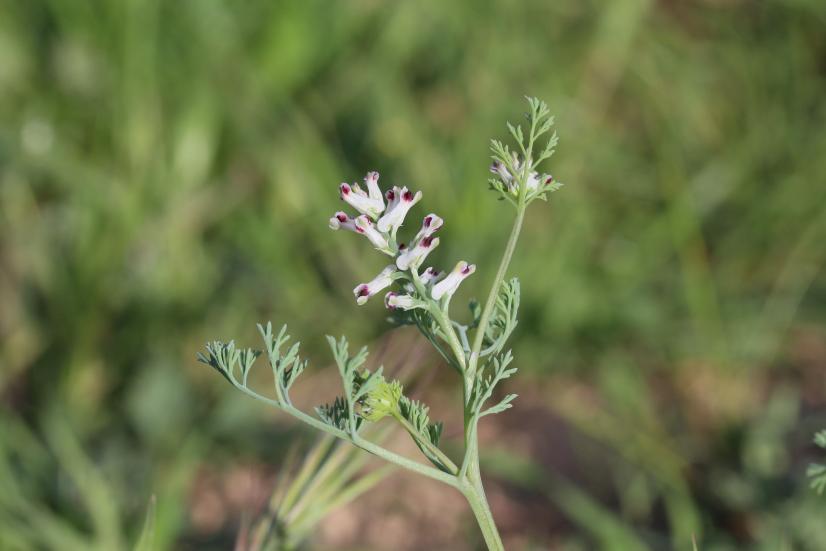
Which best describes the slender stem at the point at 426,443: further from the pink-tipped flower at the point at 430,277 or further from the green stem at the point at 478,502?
the pink-tipped flower at the point at 430,277

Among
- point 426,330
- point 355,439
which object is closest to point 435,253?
point 426,330

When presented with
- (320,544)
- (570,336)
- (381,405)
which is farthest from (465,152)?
(381,405)

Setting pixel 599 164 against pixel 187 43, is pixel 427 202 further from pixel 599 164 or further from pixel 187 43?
pixel 187 43

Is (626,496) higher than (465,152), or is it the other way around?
(465,152)

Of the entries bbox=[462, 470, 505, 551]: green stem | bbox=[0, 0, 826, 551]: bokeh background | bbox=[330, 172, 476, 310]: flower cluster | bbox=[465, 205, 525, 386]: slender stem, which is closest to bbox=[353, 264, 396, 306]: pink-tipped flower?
bbox=[330, 172, 476, 310]: flower cluster

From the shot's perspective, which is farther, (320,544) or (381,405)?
(320,544)

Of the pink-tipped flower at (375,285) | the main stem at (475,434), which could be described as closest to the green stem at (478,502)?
the main stem at (475,434)

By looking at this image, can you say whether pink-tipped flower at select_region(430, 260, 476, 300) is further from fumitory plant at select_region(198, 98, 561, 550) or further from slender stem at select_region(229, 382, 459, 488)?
slender stem at select_region(229, 382, 459, 488)
